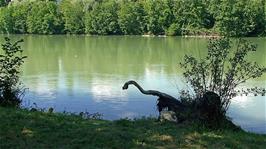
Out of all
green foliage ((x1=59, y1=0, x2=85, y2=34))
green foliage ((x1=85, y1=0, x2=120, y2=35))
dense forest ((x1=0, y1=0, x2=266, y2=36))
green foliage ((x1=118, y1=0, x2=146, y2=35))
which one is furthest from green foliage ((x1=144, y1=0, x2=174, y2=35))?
green foliage ((x1=59, y1=0, x2=85, y2=34))

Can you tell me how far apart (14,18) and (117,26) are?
1783 centimetres

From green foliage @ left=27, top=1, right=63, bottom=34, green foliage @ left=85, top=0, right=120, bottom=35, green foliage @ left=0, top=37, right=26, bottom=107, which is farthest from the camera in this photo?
green foliage @ left=27, top=1, right=63, bottom=34

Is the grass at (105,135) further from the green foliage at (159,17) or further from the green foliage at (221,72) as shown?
the green foliage at (159,17)

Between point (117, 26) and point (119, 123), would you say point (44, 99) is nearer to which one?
point (119, 123)

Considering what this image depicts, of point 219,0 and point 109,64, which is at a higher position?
point 219,0

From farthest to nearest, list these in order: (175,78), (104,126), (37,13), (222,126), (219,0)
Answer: (37,13) → (219,0) → (175,78) → (222,126) → (104,126)

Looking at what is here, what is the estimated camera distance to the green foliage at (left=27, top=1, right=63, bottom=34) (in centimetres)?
7644

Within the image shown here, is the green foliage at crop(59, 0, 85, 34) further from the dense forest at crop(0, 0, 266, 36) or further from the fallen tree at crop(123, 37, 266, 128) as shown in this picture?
the fallen tree at crop(123, 37, 266, 128)

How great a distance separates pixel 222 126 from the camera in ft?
21.4

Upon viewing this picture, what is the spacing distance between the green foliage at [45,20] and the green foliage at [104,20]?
19.5ft

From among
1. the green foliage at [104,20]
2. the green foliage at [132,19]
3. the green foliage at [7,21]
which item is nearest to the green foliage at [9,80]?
the green foliage at [132,19]

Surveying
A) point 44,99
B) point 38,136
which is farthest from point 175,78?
point 38,136

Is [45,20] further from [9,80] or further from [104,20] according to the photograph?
[9,80]

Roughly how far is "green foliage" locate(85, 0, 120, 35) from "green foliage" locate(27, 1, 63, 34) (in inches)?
234
